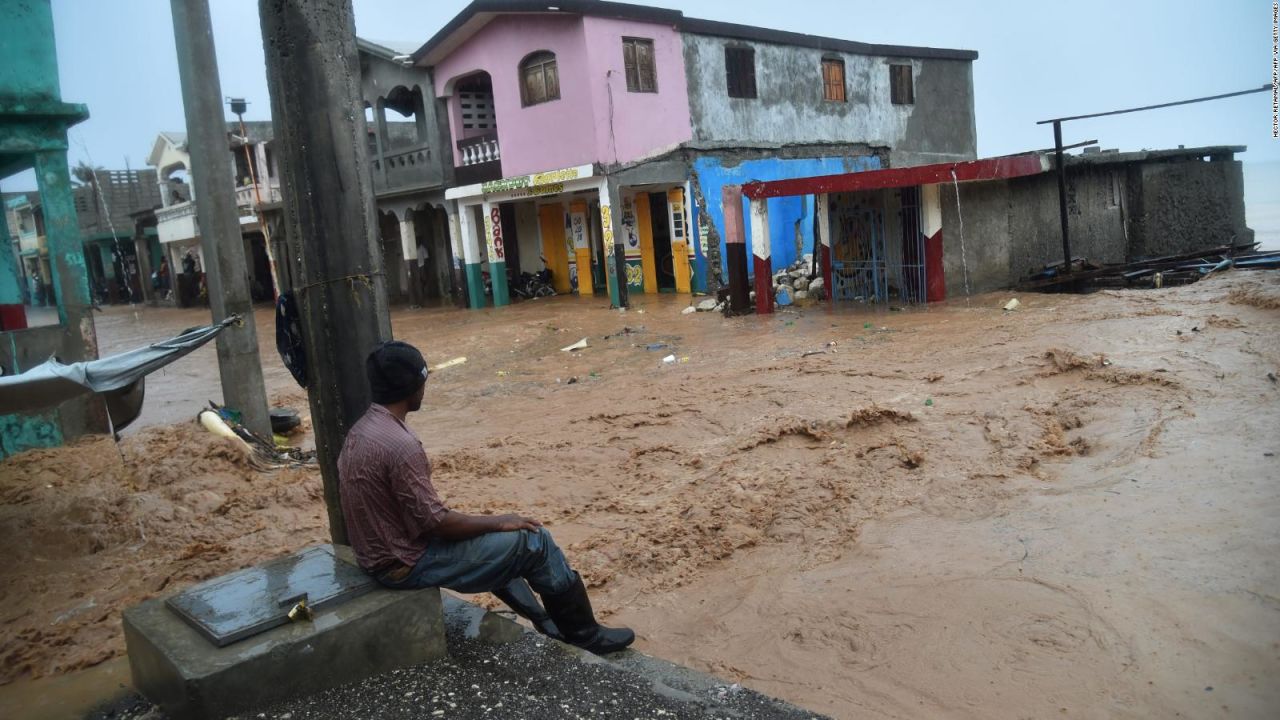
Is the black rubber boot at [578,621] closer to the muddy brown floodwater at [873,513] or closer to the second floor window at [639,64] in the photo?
the muddy brown floodwater at [873,513]

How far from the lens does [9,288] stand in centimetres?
896

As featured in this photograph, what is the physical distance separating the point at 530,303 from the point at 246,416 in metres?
14.3

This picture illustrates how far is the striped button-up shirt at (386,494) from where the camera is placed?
3.63 meters

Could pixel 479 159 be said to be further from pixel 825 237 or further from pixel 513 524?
pixel 513 524

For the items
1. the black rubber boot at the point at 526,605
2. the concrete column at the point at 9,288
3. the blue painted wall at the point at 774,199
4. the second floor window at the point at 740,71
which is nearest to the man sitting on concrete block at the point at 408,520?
the black rubber boot at the point at 526,605

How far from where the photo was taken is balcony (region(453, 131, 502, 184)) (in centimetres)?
2211

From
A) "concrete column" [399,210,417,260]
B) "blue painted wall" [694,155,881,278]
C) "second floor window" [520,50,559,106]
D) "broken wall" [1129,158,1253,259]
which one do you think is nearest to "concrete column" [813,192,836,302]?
"blue painted wall" [694,155,881,278]

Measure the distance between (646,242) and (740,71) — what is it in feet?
14.8

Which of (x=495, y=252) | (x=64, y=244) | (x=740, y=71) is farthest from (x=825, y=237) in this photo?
(x=64, y=244)

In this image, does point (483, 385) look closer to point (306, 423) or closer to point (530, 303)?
point (306, 423)

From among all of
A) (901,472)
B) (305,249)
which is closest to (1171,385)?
(901,472)

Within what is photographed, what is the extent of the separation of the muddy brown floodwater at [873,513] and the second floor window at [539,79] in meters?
10.6

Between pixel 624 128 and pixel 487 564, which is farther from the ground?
pixel 624 128

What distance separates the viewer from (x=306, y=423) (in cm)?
1088
